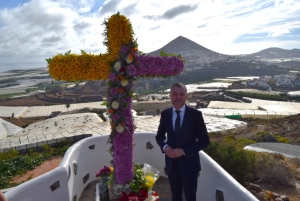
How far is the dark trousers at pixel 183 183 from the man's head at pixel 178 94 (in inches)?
28.7

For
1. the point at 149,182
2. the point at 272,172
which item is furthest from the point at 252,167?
the point at 149,182

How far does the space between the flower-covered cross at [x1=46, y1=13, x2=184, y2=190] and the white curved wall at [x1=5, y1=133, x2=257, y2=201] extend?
862 mm

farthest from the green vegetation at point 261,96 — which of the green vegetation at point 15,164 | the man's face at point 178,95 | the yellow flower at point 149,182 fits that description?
the man's face at point 178,95

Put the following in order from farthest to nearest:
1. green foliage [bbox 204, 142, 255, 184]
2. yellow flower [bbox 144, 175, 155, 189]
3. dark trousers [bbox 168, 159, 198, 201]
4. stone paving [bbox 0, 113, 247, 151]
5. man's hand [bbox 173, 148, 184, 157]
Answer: stone paving [bbox 0, 113, 247, 151] → green foliage [bbox 204, 142, 255, 184] → yellow flower [bbox 144, 175, 155, 189] → dark trousers [bbox 168, 159, 198, 201] → man's hand [bbox 173, 148, 184, 157]

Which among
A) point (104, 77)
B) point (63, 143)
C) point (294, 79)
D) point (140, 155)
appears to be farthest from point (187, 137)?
point (294, 79)

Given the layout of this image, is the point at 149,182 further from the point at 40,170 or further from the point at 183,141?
the point at 40,170

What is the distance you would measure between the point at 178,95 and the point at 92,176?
326 cm

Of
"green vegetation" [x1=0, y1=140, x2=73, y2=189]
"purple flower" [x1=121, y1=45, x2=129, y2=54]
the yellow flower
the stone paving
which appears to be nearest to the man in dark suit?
the yellow flower

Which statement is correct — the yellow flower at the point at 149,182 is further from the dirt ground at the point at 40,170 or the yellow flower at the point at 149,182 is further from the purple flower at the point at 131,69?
the dirt ground at the point at 40,170

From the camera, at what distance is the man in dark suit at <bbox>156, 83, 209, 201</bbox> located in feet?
9.76

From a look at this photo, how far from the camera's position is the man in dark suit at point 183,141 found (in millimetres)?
2975

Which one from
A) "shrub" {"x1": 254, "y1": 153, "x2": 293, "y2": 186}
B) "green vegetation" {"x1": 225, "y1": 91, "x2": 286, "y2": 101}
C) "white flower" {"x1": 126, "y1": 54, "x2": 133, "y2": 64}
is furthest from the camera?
"green vegetation" {"x1": 225, "y1": 91, "x2": 286, "y2": 101}

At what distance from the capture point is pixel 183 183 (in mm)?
3209

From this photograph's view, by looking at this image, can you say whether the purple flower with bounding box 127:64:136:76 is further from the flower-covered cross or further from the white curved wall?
the white curved wall
